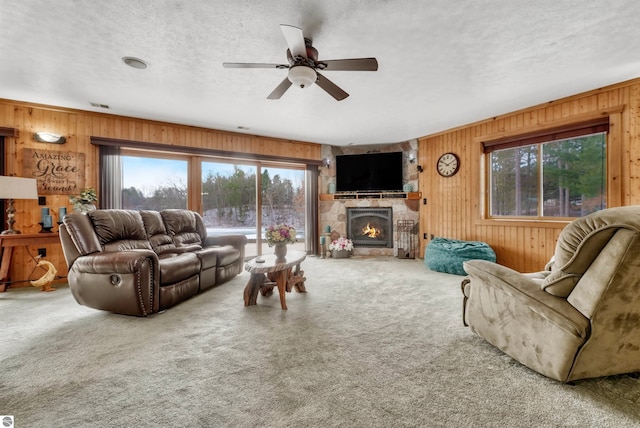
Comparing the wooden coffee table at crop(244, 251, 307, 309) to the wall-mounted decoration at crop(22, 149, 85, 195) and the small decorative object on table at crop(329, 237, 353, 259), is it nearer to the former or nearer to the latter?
the small decorative object on table at crop(329, 237, 353, 259)

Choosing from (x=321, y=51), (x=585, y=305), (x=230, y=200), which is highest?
(x=321, y=51)

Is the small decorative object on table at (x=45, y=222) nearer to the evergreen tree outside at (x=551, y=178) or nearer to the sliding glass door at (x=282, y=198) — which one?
the sliding glass door at (x=282, y=198)

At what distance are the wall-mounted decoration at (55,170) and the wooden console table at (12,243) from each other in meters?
0.78

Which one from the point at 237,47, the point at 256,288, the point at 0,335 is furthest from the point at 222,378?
the point at 237,47

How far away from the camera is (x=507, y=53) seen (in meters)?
2.53

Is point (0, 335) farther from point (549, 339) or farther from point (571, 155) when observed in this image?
point (571, 155)

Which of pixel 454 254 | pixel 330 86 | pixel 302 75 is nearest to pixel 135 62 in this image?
pixel 302 75

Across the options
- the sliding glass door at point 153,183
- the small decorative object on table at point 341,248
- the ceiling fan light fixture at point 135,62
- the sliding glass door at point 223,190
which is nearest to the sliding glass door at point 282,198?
the sliding glass door at point 223,190

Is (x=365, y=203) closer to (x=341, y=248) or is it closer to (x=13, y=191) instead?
(x=341, y=248)

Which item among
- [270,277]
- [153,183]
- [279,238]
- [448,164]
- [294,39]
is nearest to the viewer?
[294,39]

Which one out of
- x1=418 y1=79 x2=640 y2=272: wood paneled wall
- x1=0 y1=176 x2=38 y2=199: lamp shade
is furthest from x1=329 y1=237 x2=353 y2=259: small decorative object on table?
x1=0 y1=176 x2=38 y2=199: lamp shade

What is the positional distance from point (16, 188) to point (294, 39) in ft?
12.4

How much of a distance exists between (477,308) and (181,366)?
2097 mm

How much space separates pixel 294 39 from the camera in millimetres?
1899
